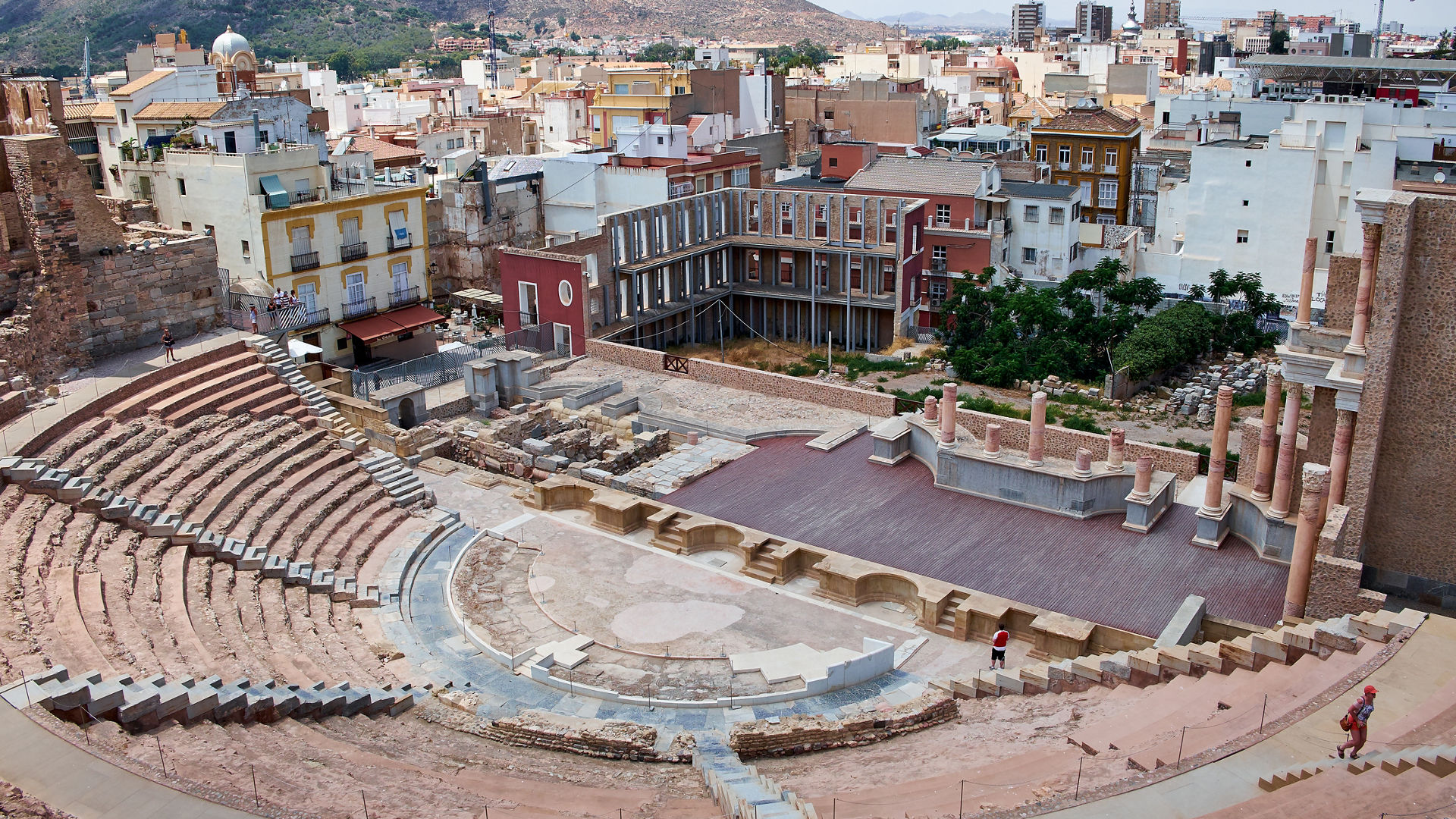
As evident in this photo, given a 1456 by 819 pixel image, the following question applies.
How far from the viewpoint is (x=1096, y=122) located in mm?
72250

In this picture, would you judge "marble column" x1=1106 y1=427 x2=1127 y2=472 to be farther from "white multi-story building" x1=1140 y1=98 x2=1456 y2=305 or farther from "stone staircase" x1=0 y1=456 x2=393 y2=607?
"white multi-story building" x1=1140 y1=98 x2=1456 y2=305

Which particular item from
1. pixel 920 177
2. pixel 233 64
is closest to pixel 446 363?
pixel 920 177

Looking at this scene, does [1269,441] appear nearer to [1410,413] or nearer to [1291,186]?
[1410,413]

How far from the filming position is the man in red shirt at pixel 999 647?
24297 millimetres

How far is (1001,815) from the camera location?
15805mm

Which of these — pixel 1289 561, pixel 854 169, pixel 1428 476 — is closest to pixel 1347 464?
pixel 1428 476

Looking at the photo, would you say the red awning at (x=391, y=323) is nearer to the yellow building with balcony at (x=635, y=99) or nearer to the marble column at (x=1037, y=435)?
the marble column at (x=1037, y=435)

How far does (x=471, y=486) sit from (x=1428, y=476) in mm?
25807

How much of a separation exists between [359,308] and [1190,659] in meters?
37.3

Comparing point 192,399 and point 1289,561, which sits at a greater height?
point 192,399

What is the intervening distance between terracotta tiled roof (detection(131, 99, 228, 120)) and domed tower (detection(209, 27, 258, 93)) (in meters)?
7.70

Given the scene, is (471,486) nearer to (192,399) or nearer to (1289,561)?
(192,399)

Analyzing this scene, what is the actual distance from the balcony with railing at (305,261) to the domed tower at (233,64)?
19.9 m

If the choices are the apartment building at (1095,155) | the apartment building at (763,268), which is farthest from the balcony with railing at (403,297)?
the apartment building at (1095,155)
